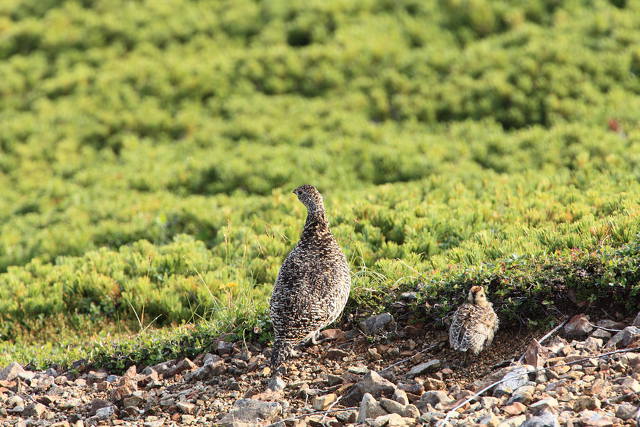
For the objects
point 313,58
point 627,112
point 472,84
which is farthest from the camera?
point 313,58

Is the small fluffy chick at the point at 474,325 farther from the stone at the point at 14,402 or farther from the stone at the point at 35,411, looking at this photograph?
the stone at the point at 14,402

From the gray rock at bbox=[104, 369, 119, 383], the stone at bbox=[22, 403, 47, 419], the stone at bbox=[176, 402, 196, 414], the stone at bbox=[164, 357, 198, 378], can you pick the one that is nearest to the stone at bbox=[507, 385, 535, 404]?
the stone at bbox=[176, 402, 196, 414]

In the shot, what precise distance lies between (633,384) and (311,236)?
116 inches

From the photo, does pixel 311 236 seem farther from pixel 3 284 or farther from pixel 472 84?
pixel 472 84

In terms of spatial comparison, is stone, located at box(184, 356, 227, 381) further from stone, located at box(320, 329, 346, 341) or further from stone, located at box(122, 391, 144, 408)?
stone, located at box(320, 329, 346, 341)

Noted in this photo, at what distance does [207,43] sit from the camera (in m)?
17.7

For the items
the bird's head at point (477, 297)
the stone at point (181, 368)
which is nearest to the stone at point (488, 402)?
the bird's head at point (477, 297)

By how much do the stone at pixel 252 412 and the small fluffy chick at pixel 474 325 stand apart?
1.56 meters

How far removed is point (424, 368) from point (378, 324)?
0.91 metres

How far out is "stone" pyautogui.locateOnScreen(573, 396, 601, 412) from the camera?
16.6 ft

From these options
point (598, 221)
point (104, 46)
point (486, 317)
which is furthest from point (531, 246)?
point (104, 46)

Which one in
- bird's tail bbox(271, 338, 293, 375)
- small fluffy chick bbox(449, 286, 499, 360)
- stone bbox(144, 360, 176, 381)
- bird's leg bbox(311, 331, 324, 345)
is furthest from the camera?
stone bbox(144, 360, 176, 381)

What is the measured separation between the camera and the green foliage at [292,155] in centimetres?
805

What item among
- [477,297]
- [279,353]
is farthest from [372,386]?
[477,297]
